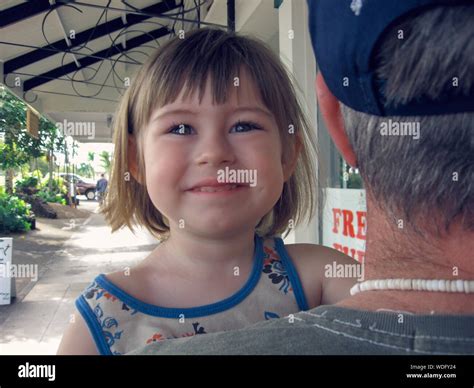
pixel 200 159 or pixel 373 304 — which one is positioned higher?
pixel 200 159

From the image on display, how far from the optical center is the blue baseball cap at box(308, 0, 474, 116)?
470 mm

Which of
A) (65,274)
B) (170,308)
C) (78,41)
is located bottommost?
(65,274)

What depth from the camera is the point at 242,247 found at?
1.02m

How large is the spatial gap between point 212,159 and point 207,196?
2.8 inches

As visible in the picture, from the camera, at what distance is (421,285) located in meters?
0.52

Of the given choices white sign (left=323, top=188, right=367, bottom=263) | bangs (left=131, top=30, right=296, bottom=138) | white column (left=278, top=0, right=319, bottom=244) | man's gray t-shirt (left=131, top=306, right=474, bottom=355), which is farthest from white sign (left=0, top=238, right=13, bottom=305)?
man's gray t-shirt (left=131, top=306, right=474, bottom=355)

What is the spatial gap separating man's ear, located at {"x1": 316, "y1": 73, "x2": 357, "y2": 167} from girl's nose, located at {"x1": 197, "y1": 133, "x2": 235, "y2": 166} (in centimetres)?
29

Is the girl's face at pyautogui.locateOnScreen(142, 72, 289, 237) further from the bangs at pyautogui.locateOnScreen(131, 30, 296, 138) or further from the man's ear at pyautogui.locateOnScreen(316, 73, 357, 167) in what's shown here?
the man's ear at pyautogui.locateOnScreen(316, 73, 357, 167)

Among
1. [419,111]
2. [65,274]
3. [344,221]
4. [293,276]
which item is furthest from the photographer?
[65,274]

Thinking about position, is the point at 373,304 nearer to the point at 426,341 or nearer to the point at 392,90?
the point at 426,341

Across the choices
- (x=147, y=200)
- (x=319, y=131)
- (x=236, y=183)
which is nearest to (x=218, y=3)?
(x=319, y=131)

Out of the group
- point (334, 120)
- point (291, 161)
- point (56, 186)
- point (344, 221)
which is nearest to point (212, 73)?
point (291, 161)

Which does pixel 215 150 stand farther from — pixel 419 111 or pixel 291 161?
pixel 419 111

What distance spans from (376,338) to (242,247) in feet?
1.81
